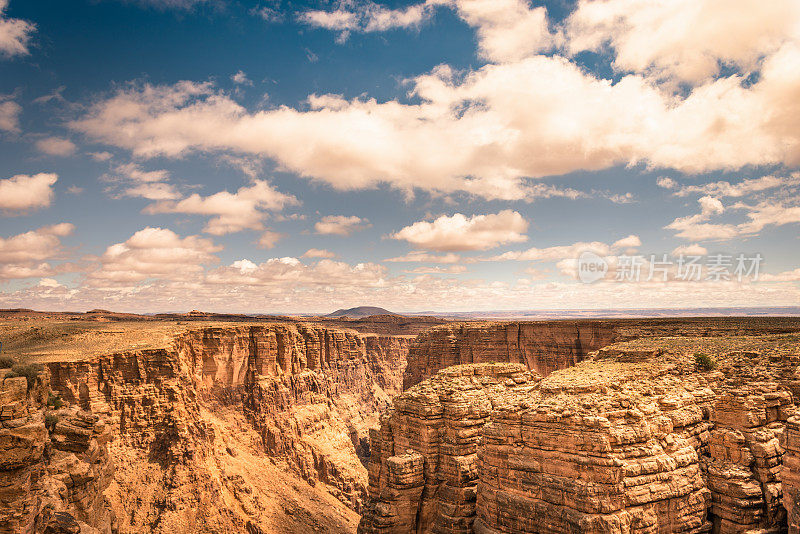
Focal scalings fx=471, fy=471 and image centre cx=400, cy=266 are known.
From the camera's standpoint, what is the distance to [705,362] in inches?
898

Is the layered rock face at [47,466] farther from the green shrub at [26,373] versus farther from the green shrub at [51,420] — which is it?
the green shrub at [26,373]

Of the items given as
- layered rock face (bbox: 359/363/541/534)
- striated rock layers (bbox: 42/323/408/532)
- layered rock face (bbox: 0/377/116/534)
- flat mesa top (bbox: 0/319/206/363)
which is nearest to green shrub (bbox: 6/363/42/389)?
layered rock face (bbox: 0/377/116/534)

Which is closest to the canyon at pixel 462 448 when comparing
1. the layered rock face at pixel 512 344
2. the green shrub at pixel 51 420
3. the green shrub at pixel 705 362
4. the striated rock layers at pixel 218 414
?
the green shrub at pixel 51 420

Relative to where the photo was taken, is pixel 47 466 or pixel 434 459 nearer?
pixel 47 466

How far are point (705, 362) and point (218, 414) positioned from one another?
1936 inches

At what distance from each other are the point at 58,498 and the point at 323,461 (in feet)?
154

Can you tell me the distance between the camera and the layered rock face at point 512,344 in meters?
58.1

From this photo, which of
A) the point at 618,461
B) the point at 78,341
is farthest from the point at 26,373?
the point at 78,341

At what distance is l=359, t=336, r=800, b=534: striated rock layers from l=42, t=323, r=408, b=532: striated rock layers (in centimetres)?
2488

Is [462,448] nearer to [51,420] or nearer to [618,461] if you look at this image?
[618,461]

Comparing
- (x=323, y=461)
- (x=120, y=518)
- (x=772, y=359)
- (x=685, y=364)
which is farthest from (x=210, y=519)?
(x=772, y=359)

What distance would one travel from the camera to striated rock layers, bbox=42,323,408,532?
123 feet

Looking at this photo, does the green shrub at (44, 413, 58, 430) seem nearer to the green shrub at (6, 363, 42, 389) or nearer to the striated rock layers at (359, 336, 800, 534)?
the green shrub at (6, 363, 42, 389)

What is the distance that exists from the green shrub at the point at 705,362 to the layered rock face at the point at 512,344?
3001 centimetres
